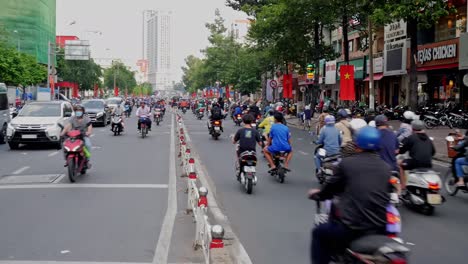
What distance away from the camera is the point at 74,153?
1347 cm

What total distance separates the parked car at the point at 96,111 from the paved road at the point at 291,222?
22532mm

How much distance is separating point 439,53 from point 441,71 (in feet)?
8.56

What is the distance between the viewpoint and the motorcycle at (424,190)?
33.0ft

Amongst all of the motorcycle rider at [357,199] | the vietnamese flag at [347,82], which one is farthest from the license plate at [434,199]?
the vietnamese flag at [347,82]

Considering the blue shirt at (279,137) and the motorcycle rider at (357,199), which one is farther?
the blue shirt at (279,137)

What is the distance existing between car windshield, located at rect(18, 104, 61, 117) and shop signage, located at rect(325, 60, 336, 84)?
3889cm

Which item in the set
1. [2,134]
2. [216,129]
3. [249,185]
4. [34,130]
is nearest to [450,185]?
[249,185]

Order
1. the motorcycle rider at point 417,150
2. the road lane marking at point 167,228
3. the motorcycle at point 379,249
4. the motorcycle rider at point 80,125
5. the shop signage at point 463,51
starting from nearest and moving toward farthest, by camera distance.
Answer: the motorcycle at point 379,249 → the road lane marking at point 167,228 → the motorcycle rider at point 417,150 → the motorcycle rider at point 80,125 → the shop signage at point 463,51

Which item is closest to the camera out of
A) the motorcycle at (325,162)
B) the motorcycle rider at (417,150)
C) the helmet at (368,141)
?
the helmet at (368,141)

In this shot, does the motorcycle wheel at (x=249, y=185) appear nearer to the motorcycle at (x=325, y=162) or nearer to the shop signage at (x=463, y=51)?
the motorcycle at (x=325, y=162)

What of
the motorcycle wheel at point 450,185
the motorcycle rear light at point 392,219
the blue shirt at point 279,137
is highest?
the blue shirt at point 279,137

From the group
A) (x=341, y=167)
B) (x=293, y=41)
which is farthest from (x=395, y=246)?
(x=293, y=41)

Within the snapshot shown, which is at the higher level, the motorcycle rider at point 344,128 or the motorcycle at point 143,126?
the motorcycle rider at point 344,128

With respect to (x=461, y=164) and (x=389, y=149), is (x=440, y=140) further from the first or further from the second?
(x=389, y=149)
